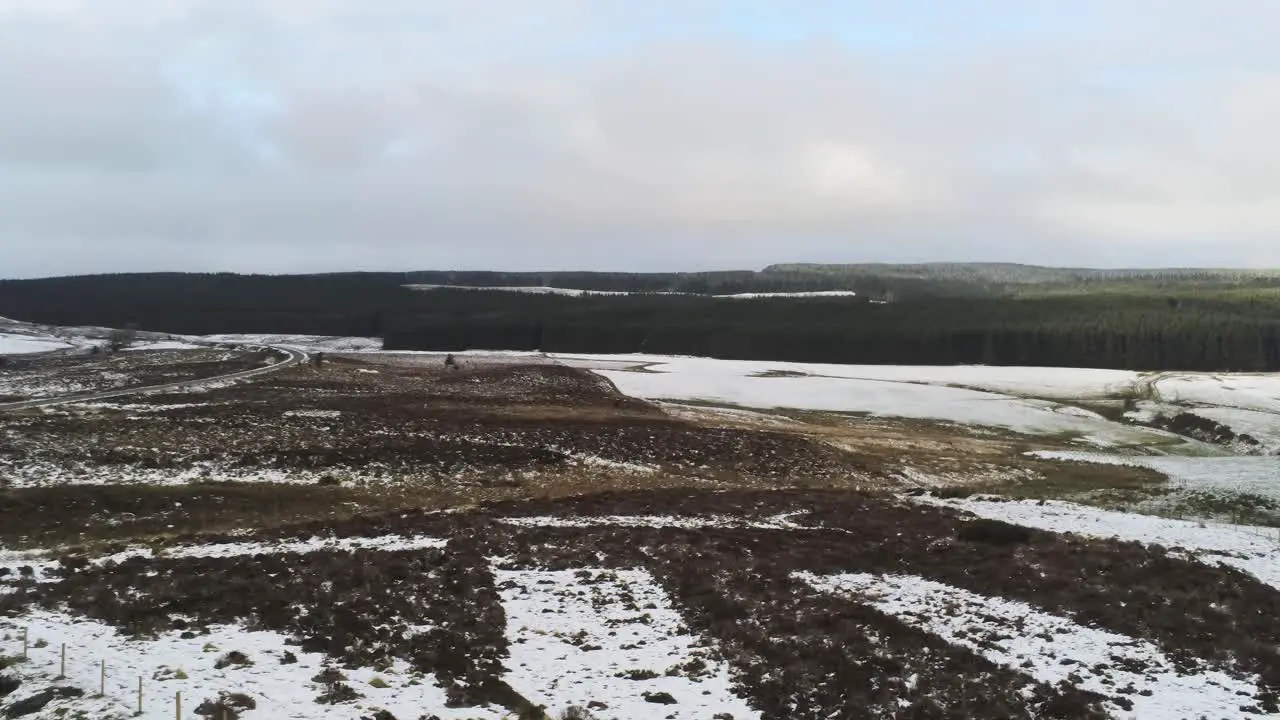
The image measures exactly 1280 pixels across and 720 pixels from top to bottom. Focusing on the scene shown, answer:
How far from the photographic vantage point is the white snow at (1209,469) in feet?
120

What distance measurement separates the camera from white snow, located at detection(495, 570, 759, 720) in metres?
12.7

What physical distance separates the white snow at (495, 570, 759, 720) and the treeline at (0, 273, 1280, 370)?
111719 millimetres

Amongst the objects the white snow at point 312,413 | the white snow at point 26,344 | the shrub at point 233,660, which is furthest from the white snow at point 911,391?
the white snow at point 26,344

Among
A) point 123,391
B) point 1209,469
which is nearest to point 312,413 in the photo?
point 123,391

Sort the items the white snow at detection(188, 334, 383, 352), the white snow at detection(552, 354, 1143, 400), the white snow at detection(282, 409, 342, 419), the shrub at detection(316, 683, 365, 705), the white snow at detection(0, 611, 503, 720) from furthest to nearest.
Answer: the white snow at detection(188, 334, 383, 352), the white snow at detection(552, 354, 1143, 400), the white snow at detection(282, 409, 342, 419), the shrub at detection(316, 683, 365, 705), the white snow at detection(0, 611, 503, 720)

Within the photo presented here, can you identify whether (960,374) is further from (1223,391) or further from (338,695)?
(338,695)

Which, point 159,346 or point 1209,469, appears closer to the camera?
point 1209,469

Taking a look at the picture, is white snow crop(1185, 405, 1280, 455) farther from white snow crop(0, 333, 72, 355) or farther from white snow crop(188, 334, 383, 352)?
white snow crop(0, 333, 72, 355)

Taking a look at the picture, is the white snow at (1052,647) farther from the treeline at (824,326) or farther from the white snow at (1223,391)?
the treeline at (824,326)

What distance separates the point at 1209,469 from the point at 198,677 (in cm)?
4602

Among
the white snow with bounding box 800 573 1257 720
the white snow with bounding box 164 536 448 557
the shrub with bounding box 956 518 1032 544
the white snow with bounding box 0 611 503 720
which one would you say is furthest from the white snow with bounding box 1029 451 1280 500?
the white snow with bounding box 0 611 503 720

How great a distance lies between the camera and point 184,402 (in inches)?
2002

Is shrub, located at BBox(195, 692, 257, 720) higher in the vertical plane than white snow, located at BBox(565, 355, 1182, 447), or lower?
higher

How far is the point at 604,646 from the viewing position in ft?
49.4
